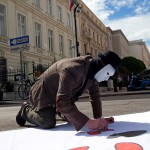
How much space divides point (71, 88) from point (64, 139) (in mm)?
535

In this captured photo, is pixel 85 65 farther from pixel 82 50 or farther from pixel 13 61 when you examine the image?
pixel 82 50

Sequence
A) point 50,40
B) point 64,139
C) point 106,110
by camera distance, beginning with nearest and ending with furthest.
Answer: point 64,139 → point 106,110 → point 50,40

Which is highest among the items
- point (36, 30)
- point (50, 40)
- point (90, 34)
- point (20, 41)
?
point (90, 34)

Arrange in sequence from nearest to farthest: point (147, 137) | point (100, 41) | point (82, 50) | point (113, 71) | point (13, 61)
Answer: point (147, 137)
point (113, 71)
point (13, 61)
point (82, 50)
point (100, 41)

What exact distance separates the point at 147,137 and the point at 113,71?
816mm

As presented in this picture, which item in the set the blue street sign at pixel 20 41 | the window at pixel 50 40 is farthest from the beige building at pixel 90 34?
the blue street sign at pixel 20 41

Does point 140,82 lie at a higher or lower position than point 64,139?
higher

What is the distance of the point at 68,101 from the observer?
124 inches

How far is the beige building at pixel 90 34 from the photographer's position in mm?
41719

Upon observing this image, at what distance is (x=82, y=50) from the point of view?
4062 cm

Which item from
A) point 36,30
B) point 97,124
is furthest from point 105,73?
point 36,30

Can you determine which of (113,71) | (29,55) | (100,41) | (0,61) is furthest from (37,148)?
(100,41)

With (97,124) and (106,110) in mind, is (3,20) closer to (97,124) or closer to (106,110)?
(106,110)

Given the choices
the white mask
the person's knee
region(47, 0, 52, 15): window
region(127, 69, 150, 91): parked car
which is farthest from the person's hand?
region(47, 0, 52, 15): window
